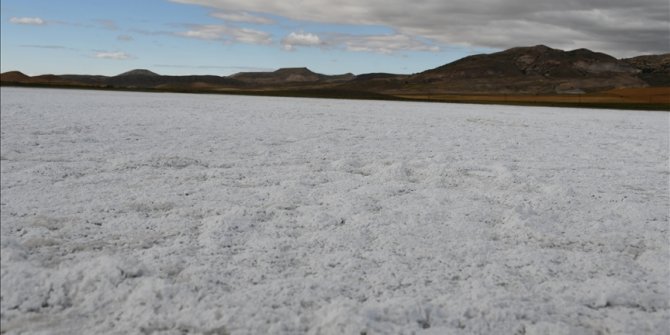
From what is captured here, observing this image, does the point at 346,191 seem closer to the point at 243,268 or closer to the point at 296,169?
the point at 296,169

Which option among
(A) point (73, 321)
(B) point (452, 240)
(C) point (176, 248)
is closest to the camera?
(A) point (73, 321)

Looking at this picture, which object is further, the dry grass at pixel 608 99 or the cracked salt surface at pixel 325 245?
the dry grass at pixel 608 99

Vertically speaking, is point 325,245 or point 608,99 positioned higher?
point 608,99

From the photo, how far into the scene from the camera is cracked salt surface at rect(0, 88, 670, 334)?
293 centimetres

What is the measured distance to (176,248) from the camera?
3.87m

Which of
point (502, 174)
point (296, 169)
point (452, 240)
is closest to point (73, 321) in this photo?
point (452, 240)

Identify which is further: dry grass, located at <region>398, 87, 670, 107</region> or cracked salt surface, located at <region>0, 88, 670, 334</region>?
dry grass, located at <region>398, 87, 670, 107</region>

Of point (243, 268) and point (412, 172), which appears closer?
point (243, 268)

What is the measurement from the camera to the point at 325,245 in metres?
4.09

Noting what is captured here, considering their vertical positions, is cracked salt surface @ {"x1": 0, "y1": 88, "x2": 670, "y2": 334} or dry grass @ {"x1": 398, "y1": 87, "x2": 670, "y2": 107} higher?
dry grass @ {"x1": 398, "y1": 87, "x2": 670, "y2": 107}

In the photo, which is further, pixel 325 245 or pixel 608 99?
pixel 608 99

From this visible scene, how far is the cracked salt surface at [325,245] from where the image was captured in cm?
293

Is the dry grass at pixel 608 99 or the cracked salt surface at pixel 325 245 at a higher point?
the dry grass at pixel 608 99

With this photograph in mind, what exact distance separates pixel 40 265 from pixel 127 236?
0.77 metres
